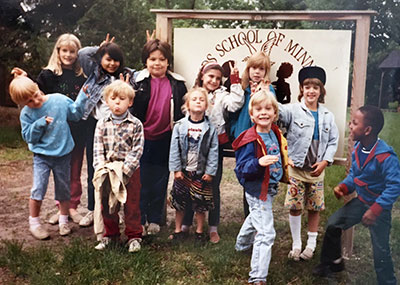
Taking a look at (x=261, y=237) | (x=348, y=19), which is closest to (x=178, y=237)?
(x=261, y=237)

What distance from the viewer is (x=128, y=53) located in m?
3.23

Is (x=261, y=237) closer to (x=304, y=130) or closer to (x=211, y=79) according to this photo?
(x=304, y=130)

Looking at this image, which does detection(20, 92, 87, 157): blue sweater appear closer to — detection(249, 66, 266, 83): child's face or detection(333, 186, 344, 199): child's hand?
detection(249, 66, 266, 83): child's face

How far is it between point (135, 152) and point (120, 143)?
4.3 inches

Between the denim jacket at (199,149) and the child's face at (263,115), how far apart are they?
1.37ft

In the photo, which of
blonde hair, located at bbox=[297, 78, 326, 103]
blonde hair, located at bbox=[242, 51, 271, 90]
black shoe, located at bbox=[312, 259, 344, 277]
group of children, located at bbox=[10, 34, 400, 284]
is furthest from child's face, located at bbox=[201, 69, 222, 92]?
black shoe, located at bbox=[312, 259, 344, 277]

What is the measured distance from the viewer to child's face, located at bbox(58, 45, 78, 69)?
10.3 feet

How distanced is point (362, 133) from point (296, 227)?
31.2 inches

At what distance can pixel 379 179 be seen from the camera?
8.46ft

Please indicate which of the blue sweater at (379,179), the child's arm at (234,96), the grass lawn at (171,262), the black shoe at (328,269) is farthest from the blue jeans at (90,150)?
the blue sweater at (379,179)

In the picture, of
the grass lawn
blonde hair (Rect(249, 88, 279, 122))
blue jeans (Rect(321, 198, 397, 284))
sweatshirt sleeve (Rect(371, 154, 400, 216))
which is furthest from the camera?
the grass lawn

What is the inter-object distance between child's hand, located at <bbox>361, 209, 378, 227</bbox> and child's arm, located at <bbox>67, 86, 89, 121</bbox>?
71.8 inches

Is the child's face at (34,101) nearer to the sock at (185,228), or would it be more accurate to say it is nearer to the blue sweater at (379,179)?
the sock at (185,228)

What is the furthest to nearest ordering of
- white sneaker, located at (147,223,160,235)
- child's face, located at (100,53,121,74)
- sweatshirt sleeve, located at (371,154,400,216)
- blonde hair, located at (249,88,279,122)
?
white sneaker, located at (147,223,160,235), child's face, located at (100,53,121,74), blonde hair, located at (249,88,279,122), sweatshirt sleeve, located at (371,154,400,216)
